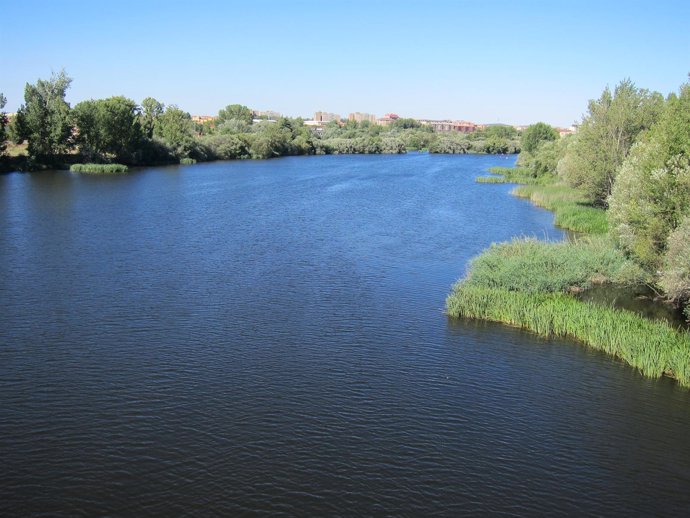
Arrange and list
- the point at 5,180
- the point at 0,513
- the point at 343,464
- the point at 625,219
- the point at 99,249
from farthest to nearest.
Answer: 1. the point at 5,180
2. the point at 99,249
3. the point at 625,219
4. the point at 343,464
5. the point at 0,513

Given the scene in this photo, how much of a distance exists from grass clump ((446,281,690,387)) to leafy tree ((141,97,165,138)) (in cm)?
7610

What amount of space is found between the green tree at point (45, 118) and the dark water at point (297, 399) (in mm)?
44776

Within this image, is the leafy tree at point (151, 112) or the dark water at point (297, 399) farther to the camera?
the leafy tree at point (151, 112)

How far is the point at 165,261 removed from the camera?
2817cm

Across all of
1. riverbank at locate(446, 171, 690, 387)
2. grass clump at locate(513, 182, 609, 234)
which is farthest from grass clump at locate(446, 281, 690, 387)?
grass clump at locate(513, 182, 609, 234)

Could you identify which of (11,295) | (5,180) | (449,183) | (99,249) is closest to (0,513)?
(11,295)

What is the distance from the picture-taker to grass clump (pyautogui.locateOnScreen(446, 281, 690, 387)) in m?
17.5

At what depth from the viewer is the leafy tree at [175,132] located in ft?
291

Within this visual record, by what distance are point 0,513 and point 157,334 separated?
8.48 meters

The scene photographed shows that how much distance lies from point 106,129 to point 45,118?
711 cm

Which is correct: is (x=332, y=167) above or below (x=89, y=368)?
above

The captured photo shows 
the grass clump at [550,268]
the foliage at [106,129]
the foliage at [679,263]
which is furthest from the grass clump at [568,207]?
the foliage at [106,129]

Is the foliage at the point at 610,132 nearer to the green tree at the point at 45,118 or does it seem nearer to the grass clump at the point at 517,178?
the grass clump at the point at 517,178

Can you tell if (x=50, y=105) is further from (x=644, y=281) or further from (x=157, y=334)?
(x=644, y=281)
